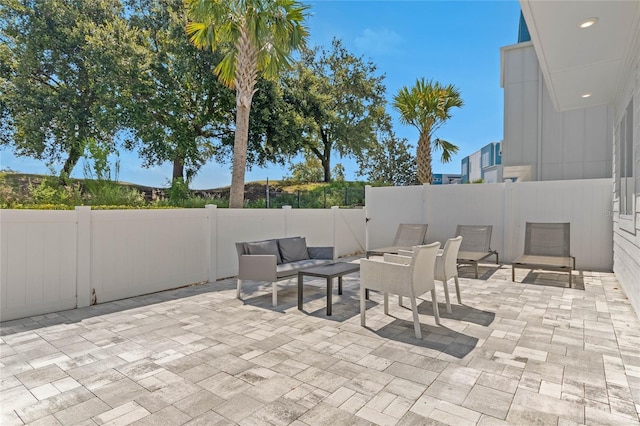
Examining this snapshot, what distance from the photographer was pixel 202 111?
48.4ft

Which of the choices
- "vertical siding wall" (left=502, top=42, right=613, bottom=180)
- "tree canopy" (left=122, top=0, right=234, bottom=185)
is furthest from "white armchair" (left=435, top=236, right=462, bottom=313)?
"tree canopy" (left=122, top=0, right=234, bottom=185)

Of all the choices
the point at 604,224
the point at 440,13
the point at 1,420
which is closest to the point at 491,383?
the point at 1,420

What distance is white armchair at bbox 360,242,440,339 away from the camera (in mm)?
3635

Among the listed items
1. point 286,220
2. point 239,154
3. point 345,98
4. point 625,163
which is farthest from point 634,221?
point 345,98

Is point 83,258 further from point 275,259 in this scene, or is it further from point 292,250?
point 292,250

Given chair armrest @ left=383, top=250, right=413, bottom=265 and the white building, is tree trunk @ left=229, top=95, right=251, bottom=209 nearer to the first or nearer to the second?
chair armrest @ left=383, top=250, right=413, bottom=265

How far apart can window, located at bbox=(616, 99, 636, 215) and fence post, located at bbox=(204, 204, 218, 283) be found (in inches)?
255

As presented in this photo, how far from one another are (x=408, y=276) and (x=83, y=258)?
4316 millimetres

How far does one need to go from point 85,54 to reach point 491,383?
16228 mm

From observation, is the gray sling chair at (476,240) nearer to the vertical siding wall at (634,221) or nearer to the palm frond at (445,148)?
the vertical siding wall at (634,221)

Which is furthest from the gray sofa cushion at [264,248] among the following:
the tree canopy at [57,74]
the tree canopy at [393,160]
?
the tree canopy at [393,160]

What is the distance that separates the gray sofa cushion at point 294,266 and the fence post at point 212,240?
1.70m

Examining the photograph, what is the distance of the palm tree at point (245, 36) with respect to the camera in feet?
27.1

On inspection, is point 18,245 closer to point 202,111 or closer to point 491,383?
point 491,383
